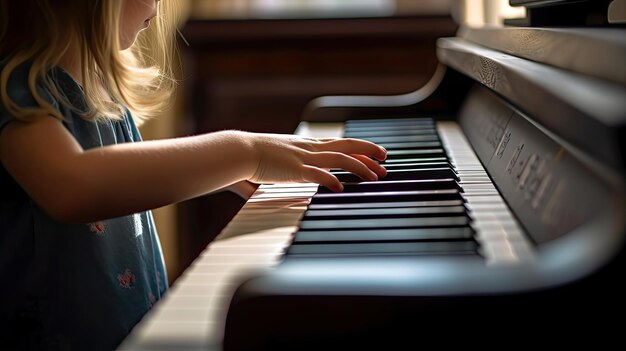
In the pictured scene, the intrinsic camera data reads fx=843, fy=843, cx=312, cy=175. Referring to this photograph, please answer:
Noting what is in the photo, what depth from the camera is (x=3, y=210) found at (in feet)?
3.64

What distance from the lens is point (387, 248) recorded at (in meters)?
0.75

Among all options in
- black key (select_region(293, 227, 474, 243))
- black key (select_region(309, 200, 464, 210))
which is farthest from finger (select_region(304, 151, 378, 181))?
black key (select_region(293, 227, 474, 243))

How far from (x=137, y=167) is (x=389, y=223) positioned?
0.29 meters

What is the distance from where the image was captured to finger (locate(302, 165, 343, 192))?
1.00 metres

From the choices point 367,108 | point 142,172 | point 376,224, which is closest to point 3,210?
point 142,172

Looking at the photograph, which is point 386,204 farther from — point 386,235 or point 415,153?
point 415,153

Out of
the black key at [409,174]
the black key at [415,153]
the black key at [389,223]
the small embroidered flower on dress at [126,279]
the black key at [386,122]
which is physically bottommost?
the small embroidered flower on dress at [126,279]

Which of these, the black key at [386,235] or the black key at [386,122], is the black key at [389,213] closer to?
the black key at [386,235]

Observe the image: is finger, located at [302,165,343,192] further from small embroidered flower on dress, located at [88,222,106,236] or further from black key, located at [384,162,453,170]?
small embroidered flower on dress, located at [88,222,106,236]

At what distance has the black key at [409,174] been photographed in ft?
3.43

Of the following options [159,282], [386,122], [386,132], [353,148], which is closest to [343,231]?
[353,148]

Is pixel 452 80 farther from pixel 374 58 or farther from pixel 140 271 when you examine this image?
pixel 374 58

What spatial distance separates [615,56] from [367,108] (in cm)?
108

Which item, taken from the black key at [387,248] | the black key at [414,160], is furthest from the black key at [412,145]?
the black key at [387,248]
